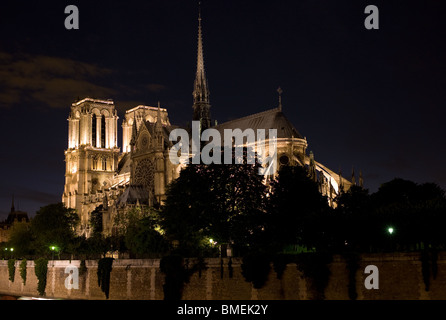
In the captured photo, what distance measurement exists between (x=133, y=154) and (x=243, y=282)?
49525 millimetres

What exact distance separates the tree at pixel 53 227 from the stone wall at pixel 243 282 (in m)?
11.6

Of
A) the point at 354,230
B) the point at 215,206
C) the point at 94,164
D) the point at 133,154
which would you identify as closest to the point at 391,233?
the point at 354,230

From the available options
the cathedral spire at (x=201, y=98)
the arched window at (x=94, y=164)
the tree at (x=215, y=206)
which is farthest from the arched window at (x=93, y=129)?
the tree at (x=215, y=206)

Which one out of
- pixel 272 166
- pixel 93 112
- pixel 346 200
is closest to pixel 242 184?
pixel 346 200

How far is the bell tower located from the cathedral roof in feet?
91.5

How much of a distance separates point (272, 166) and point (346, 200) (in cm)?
2493

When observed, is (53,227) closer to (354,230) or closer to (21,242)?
(21,242)

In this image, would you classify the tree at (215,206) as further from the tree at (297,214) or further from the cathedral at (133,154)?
the cathedral at (133,154)

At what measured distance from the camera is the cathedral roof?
7453 cm

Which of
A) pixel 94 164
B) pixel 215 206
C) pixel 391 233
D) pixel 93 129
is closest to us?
pixel 391 233

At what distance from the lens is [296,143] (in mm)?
73125

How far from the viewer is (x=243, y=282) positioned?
36.8 metres
